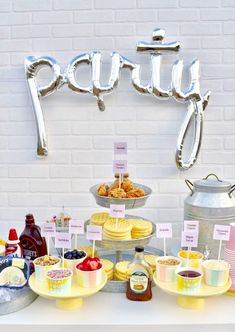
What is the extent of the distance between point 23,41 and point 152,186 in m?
1.13

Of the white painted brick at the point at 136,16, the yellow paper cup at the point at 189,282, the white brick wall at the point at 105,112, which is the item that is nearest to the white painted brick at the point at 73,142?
the white brick wall at the point at 105,112

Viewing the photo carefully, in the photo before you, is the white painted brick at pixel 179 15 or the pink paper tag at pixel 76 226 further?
the white painted brick at pixel 179 15

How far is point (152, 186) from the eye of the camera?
2254mm

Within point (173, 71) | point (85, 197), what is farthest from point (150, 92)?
point (85, 197)

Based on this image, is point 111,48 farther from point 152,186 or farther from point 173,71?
point 152,186

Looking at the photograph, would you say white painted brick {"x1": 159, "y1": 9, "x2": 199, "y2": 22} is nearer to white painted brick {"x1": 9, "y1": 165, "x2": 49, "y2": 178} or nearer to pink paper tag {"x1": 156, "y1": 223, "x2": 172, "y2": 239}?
white painted brick {"x1": 9, "y1": 165, "x2": 49, "y2": 178}

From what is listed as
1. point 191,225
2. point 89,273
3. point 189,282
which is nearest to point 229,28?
point 191,225

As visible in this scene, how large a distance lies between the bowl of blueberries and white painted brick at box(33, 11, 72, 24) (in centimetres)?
132

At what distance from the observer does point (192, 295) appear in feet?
4.61

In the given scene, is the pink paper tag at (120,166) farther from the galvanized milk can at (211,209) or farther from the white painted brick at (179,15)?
the white painted brick at (179,15)

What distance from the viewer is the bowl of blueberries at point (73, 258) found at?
5.13 ft

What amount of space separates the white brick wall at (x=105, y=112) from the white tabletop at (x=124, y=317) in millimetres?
813

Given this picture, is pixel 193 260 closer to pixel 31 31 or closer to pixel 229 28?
pixel 229 28

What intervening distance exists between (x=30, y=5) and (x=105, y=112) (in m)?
0.74
